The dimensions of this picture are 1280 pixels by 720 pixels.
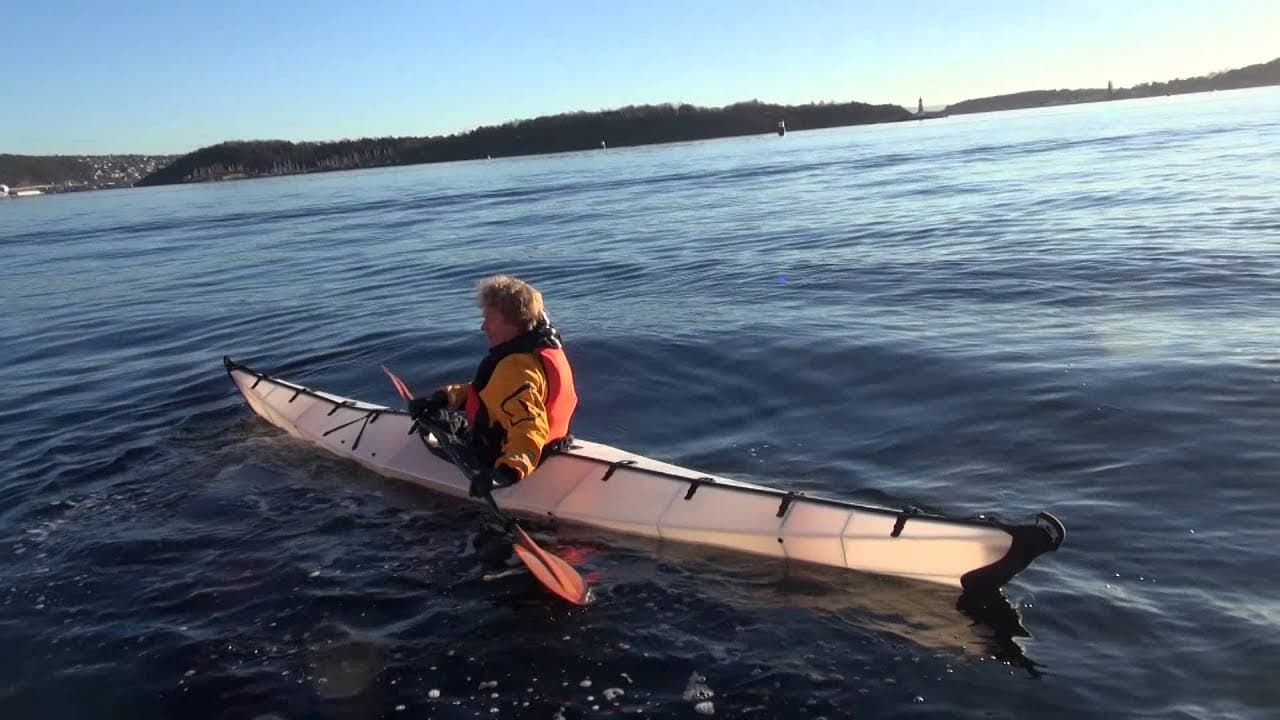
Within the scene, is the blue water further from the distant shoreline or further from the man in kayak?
the distant shoreline

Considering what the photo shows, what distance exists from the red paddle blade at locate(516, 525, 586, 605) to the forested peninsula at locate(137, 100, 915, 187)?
12795cm

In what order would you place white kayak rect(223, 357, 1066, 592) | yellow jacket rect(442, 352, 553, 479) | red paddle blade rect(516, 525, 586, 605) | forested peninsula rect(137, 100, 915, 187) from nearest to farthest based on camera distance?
white kayak rect(223, 357, 1066, 592), red paddle blade rect(516, 525, 586, 605), yellow jacket rect(442, 352, 553, 479), forested peninsula rect(137, 100, 915, 187)

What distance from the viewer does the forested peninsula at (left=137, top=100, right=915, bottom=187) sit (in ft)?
438

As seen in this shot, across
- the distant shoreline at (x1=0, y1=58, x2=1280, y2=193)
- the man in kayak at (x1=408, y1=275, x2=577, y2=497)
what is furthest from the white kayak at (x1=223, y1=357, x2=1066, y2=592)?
the distant shoreline at (x1=0, y1=58, x2=1280, y2=193)

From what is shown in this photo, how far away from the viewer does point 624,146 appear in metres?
130

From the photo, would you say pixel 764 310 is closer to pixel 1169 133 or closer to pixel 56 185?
pixel 1169 133

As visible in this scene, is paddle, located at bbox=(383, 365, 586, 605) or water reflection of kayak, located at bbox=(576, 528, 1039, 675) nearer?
water reflection of kayak, located at bbox=(576, 528, 1039, 675)

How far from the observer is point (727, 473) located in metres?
8.30

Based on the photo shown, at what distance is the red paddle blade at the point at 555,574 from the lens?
18.9ft

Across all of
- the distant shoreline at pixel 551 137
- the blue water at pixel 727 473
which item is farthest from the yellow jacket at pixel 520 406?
the distant shoreline at pixel 551 137

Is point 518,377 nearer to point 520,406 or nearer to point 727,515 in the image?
point 520,406

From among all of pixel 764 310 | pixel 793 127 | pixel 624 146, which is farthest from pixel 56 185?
pixel 764 310

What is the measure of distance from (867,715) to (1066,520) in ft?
9.35

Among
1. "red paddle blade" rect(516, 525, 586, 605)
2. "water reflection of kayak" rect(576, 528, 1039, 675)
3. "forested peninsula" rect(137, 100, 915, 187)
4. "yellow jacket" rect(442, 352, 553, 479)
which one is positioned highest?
"forested peninsula" rect(137, 100, 915, 187)
